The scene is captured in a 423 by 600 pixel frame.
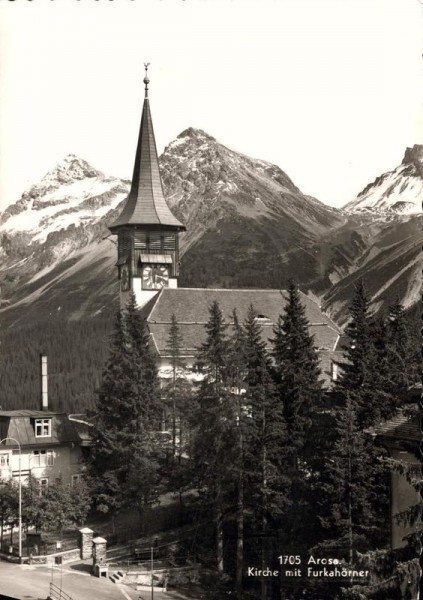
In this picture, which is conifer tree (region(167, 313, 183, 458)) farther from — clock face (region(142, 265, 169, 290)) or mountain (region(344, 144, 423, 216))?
clock face (region(142, 265, 169, 290))

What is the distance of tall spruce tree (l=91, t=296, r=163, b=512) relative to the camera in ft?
100

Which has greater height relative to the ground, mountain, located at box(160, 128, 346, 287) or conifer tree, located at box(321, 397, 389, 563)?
mountain, located at box(160, 128, 346, 287)

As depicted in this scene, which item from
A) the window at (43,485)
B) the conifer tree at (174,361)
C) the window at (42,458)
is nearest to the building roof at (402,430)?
the conifer tree at (174,361)

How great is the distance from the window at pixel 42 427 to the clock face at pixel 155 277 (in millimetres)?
15603

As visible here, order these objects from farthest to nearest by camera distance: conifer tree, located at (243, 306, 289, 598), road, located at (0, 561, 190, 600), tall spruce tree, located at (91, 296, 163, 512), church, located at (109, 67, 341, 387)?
1. church, located at (109, 67, 341, 387)
2. tall spruce tree, located at (91, 296, 163, 512)
3. conifer tree, located at (243, 306, 289, 598)
4. road, located at (0, 561, 190, 600)

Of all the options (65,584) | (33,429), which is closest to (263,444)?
(65,584)

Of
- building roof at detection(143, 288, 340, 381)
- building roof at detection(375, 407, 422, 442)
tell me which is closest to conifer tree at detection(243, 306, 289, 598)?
building roof at detection(375, 407, 422, 442)

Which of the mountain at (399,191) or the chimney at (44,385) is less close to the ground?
the mountain at (399,191)

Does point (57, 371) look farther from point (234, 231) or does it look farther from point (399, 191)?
point (234, 231)

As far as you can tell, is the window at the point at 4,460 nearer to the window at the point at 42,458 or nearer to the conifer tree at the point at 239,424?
the window at the point at 42,458

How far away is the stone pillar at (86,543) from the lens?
26.8 metres

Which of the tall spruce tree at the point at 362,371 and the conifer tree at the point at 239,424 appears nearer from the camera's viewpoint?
the conifer tree at the point at 239,424

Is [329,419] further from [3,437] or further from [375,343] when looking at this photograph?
[3,437]

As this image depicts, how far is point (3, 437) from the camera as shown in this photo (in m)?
35.3
